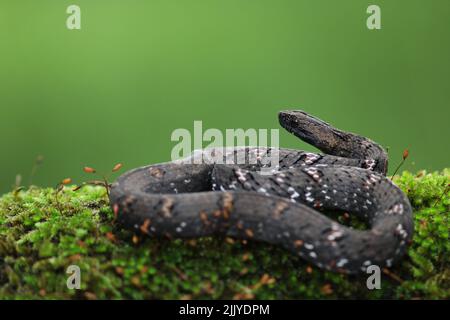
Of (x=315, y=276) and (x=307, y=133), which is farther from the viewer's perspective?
(x=307, y=133)

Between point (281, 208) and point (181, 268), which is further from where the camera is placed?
point (281, 208)

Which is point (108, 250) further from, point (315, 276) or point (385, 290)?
point (385, 290)

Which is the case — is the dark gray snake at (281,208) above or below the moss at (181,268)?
above

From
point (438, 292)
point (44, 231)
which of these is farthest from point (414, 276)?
point (44, 231)

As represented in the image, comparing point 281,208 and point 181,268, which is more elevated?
point 281,208
